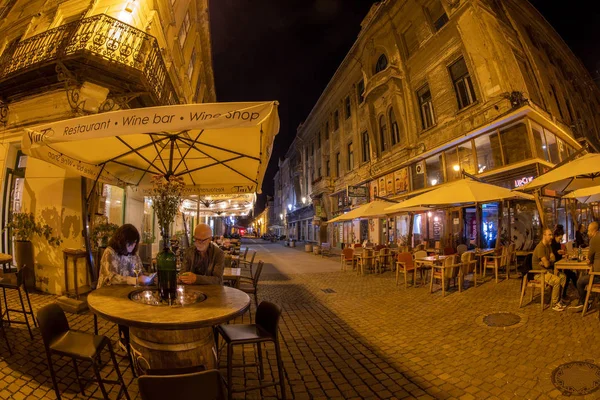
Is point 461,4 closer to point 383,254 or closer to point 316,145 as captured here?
point 383,254

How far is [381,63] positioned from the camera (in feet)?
62.3

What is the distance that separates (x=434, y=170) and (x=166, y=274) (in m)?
14.9

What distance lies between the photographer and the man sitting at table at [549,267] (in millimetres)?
5457

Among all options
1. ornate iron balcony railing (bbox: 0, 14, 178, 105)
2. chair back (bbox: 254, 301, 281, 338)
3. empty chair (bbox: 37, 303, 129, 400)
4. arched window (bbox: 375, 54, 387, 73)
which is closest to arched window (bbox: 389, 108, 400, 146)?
arched window (bbox: 375, 54, 387, 73)

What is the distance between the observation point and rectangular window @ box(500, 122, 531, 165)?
35.4 feet

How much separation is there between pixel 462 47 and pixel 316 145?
19.0 metres

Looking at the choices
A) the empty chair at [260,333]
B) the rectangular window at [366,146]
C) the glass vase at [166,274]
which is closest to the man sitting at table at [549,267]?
the empty chair at [260,333]

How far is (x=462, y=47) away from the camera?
42.1ft

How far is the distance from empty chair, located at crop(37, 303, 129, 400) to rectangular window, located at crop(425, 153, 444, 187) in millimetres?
14682

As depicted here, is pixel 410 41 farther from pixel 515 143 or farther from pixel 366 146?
pixel 515 143

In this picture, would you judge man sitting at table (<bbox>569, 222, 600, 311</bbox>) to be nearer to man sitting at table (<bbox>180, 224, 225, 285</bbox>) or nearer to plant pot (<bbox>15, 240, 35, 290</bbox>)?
man sitting at table (<bbox>180, 224, 225, 285</bbox>)

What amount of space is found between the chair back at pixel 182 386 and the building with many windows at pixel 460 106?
13000 mm

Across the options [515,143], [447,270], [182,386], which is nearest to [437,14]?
[515,143]

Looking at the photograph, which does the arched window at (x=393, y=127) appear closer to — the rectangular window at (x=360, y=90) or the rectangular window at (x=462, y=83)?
the rectangular window at (x=360, y=90)
